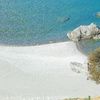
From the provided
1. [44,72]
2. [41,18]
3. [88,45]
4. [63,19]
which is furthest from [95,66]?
[41,18]

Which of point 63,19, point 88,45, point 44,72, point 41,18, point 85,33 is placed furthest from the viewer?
point 41,18

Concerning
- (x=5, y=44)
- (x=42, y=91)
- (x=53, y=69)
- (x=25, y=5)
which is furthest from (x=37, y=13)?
(x=42, y=91)

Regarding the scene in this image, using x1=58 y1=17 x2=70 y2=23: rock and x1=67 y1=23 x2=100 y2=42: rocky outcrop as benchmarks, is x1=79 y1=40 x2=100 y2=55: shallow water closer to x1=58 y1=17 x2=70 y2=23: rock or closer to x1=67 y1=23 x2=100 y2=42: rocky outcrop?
x1=67 y1=23 x2=100 y2=42: rocky outcrop

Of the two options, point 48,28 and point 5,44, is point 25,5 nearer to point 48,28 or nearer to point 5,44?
point 48,28

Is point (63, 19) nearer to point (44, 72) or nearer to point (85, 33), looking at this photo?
point (85, 33)

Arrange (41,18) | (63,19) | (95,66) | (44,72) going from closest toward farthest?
(95,66), (44,72), (63,19), (41,18)

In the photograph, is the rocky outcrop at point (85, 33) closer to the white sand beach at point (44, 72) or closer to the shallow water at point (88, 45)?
the shallow water at point (88, 45)
